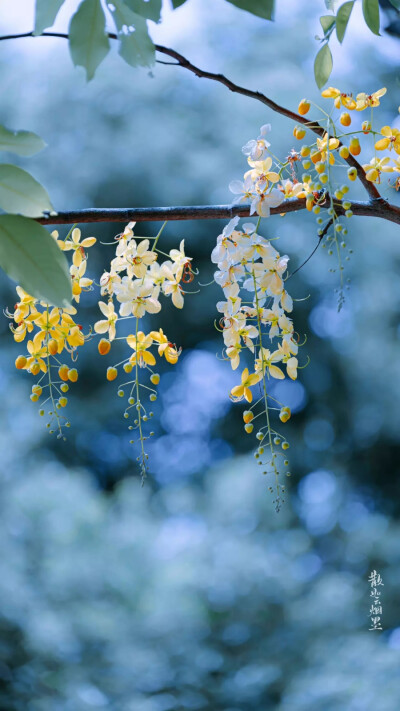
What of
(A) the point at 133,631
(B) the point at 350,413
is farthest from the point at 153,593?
(B) the point at 350,413

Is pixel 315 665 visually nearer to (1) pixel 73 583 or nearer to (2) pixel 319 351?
(1) pixel 73 583

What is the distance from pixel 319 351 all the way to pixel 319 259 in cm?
32

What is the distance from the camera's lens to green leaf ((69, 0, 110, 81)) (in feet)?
0.97

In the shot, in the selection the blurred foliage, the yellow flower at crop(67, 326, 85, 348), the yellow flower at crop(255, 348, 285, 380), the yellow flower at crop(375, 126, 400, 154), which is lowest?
the yellow flower at crop(255, 348, 285, 380)

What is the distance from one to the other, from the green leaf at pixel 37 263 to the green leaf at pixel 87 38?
8cm

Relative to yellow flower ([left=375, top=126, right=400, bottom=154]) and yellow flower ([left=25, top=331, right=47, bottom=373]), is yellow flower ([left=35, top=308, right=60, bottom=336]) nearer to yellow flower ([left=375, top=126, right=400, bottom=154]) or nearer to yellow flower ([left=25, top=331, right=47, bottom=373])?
yellow flower ([left=25, top=331, right=47, bottom=373])

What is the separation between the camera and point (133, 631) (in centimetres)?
196

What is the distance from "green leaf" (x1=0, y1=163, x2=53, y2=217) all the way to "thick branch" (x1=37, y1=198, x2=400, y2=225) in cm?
2

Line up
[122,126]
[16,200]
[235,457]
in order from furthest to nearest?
1. [122,126]
2. [235,457]
3. [16,200]

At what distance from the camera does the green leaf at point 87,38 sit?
0.29 m

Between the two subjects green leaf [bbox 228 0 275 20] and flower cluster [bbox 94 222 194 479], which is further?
flower cluster [bbox 94 222 194 479]

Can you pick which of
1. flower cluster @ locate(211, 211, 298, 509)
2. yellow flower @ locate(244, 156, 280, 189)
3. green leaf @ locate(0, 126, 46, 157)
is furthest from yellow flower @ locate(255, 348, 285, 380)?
green leaf @ locate(0, 126, 46, 157)

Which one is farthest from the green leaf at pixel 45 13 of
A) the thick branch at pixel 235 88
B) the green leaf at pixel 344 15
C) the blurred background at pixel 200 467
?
the blurred background at pixel 200 467

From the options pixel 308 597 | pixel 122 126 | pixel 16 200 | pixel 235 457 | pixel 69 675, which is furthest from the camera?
pixel 122 126
